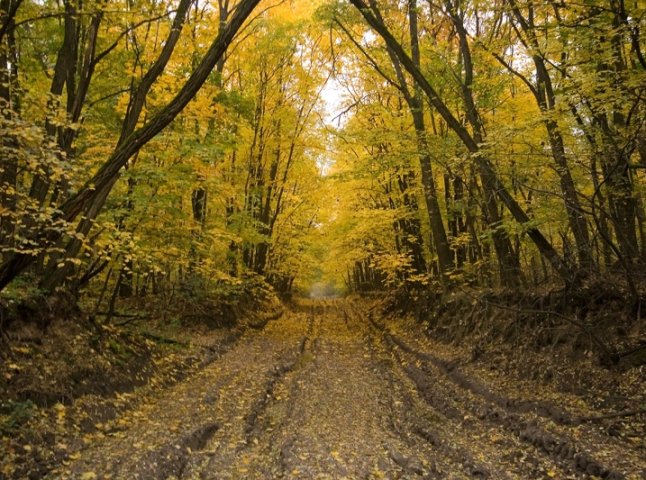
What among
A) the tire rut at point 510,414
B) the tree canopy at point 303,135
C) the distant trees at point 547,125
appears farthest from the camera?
the distant trees at point 547,125

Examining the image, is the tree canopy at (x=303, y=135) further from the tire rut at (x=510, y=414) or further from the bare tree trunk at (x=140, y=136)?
the tire rut at (x=510, y=414)

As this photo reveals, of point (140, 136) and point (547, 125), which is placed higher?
point (547, 125)

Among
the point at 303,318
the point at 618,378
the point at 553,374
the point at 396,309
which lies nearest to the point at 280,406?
the point at 553,374

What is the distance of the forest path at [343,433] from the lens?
537 centimetres

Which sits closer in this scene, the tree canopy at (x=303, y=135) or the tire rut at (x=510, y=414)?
the tire rut at (x=510, y=414)

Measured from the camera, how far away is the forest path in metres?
5.37

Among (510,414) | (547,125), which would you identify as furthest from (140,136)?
(547,125)

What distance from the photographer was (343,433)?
6.88m

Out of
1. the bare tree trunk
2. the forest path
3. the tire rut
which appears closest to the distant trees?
the tire rut

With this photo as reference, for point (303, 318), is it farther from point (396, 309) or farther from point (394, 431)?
point (394, 431)

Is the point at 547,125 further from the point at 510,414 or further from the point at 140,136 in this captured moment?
the point at 140,136

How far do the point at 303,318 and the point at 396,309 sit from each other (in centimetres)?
599

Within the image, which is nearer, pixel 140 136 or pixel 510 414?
pixel 140 136

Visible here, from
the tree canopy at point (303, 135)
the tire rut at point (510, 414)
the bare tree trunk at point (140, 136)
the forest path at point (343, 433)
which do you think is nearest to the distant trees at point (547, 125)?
the tree canopy at point (303, 135)
